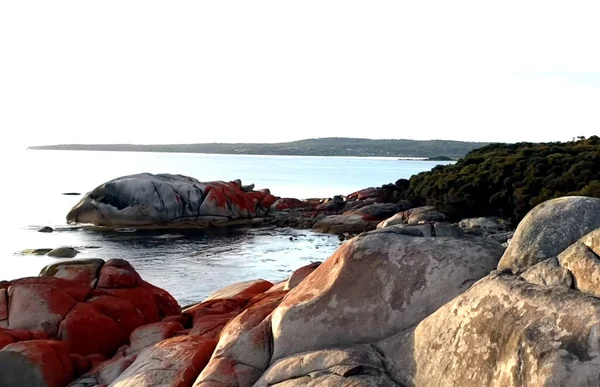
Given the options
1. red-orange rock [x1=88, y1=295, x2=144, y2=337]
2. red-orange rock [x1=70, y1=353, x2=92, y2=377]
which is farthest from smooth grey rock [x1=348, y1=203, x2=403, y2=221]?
red-orange rock [x1=70, y1=353, x2=92, y2=377]

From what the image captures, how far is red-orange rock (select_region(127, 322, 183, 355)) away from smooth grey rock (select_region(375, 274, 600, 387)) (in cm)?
500

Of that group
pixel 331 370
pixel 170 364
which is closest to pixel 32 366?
pixel 170 364

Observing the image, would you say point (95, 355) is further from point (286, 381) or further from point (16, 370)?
point (286, 381)

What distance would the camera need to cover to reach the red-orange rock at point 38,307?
12.1 m

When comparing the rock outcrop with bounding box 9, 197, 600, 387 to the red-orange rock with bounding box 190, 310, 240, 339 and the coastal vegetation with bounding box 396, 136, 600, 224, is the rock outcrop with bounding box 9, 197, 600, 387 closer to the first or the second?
the red-orange rock with bounding box 190, 310, 240, 339

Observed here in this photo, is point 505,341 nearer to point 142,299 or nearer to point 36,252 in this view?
point 142,299

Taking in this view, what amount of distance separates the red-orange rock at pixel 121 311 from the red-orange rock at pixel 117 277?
2.05ft

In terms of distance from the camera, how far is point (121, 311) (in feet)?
41.3

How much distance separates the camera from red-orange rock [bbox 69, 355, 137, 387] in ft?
33.3

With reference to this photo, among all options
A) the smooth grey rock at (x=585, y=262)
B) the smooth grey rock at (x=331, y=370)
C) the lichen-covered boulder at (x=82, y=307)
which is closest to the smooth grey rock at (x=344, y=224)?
the lichen-covered boulder at (x=82, y=307)

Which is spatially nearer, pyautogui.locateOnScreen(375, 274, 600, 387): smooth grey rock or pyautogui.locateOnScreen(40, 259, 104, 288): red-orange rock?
pyautogui.locateOnScreen(375, 274, 600, 387): smooth grey rock

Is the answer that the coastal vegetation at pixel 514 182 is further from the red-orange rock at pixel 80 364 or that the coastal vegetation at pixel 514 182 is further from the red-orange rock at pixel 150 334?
the red-orange rock at pixel 80 364

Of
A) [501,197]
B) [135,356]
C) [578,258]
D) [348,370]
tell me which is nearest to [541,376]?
[578,258]

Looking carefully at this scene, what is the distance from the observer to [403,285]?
812 cm
